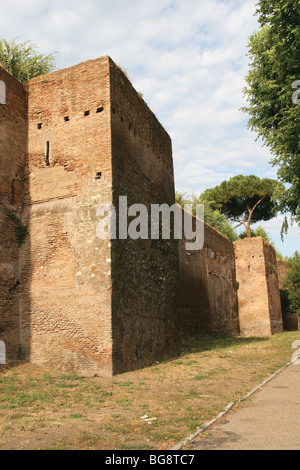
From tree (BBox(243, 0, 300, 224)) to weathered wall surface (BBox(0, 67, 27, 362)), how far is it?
6.01 m

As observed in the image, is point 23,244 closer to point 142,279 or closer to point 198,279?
point 142,279

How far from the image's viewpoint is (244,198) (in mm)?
33656

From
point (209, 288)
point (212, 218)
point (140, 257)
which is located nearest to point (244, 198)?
point (212, 218)

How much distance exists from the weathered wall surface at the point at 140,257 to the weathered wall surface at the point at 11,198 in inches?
90.4

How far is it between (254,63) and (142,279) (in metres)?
6.92

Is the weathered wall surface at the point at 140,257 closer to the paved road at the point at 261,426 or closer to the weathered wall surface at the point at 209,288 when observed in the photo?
the paved road at the point at 261,426

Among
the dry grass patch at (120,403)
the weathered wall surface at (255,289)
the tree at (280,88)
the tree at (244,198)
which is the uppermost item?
the tree at (244,198)

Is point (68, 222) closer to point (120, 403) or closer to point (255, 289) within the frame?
point (120, 403)

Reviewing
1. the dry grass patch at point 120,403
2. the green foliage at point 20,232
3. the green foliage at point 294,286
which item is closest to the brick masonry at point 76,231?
the green foliage at point 20,232

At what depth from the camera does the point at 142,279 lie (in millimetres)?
9664

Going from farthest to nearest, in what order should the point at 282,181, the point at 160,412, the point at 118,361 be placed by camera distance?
the point at 282,181 < the point at 118,361 < the point at 160,412

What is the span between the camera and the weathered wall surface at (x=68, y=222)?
8.15 meters

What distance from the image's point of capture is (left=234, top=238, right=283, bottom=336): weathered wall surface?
21.7m
